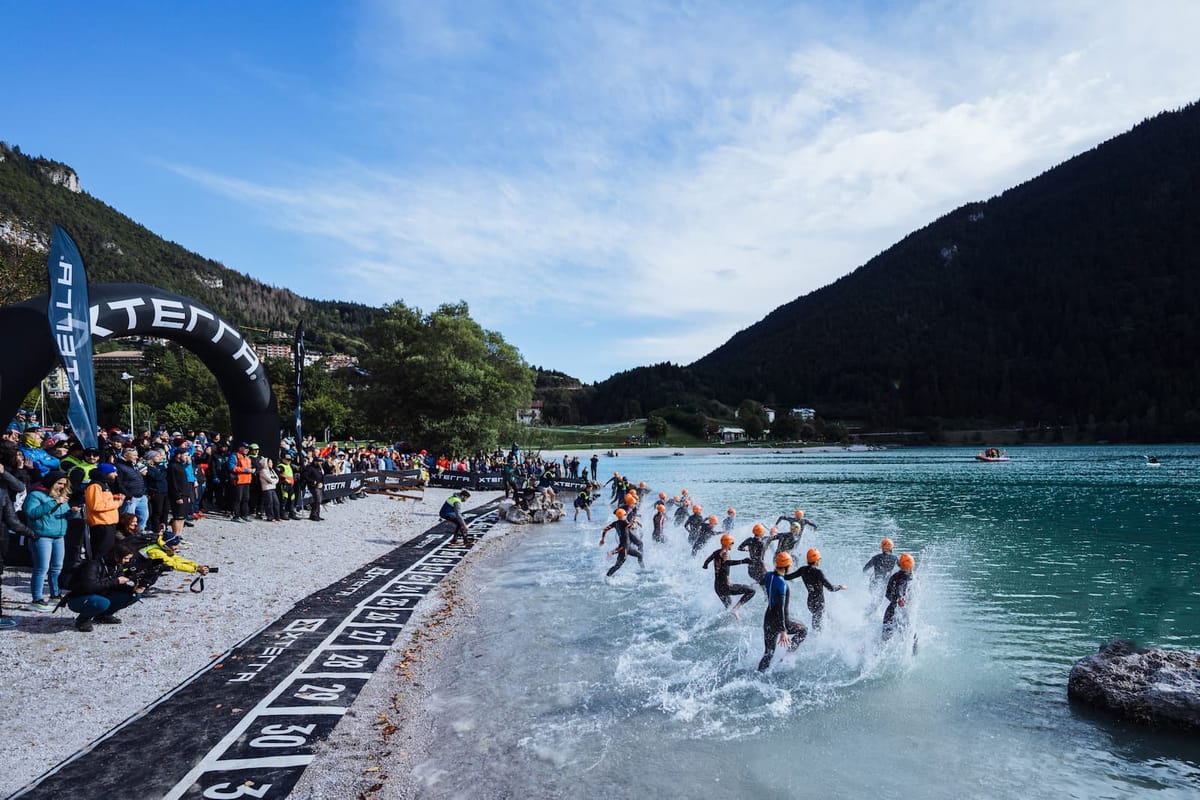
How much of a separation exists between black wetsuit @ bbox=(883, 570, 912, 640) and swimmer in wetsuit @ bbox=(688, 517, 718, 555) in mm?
7866

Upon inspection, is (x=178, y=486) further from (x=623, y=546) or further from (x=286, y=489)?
(x=623, y=546)

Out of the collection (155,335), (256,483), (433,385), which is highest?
(433,385)

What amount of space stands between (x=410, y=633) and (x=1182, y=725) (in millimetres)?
12534

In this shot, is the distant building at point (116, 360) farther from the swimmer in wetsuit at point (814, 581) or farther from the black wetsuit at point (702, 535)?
the swimmer in wetsuit at point (814, 581)

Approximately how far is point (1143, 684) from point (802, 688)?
4959 mm

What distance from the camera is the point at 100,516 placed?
12047 millimetres

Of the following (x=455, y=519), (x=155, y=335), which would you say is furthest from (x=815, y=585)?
(x=155, y=335)

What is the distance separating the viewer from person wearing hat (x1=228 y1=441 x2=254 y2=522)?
21859 mm

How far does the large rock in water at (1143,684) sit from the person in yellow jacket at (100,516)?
16.6 m

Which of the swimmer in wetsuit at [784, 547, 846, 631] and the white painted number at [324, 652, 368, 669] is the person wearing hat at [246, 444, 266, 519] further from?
the swimmer in wetsuit at [784, 547, 846, 631]

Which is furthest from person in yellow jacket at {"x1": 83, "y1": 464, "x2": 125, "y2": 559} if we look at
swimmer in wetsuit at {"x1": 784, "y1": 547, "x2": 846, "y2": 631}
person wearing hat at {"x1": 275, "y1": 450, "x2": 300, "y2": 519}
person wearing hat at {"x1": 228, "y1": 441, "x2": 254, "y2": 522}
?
swimmer in wetsuit at {"x1": 784, "y1": 547, "x2": 846, "y2": 631}

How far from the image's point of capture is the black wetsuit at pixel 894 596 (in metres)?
13.2

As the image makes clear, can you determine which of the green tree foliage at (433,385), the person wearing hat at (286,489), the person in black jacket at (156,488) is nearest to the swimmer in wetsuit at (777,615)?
the person in black jacket at (156,488)

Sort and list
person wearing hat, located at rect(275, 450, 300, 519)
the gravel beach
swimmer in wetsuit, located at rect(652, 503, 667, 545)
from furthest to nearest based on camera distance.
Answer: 1. swimmer in wetsuit, located at rect(652, 503, 667, 545)
2. person wearing hat, located at rect(275, 450, 300, 519)
3. the gravel beach
